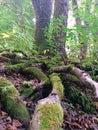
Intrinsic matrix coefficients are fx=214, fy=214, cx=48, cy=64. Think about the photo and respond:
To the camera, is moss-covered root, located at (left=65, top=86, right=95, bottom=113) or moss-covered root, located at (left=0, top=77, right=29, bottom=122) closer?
moss-covered root, located at (left=0, top=77, right=29, bottom=122)

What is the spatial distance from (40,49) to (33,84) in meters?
2.79

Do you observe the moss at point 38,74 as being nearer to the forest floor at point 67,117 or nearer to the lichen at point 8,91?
the forest floor at point 67,117

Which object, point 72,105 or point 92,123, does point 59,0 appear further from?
point 92,123

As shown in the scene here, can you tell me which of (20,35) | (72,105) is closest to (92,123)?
(72,105)

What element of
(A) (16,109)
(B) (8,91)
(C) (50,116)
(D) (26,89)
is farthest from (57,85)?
(C) (50,116)

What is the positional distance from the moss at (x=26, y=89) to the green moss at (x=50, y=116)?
0.94 m

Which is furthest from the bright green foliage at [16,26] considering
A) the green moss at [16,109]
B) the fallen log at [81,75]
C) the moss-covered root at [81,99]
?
the green moss at [16,109]

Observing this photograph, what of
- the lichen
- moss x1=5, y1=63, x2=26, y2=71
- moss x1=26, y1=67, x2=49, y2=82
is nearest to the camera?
the lichen

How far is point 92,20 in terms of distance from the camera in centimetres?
518

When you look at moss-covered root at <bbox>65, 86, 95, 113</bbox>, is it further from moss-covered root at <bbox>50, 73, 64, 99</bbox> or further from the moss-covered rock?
the moss-covered rock

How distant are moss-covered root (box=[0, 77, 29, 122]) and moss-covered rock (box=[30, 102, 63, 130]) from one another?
1.02 feet

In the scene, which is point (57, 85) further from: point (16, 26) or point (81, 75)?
point (16, 26)

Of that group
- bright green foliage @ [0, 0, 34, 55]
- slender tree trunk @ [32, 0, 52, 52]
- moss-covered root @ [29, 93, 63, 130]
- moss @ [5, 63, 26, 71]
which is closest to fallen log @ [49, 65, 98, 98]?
moss @ [5, 63, 26, 71]

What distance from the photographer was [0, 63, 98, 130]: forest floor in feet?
8.63
